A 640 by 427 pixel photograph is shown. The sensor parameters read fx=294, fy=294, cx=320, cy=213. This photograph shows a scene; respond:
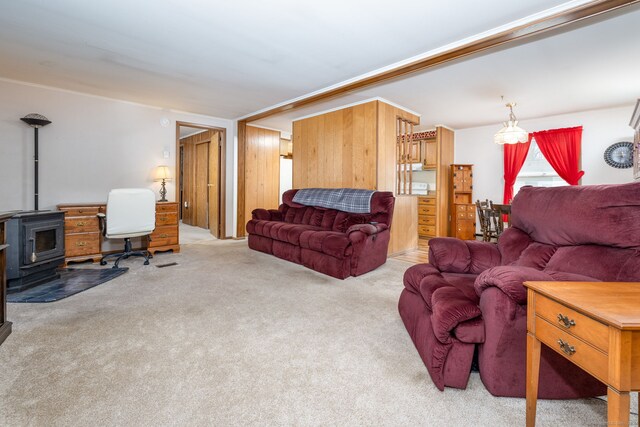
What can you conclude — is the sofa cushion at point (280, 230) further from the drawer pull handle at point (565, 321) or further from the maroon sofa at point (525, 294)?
the drawer pull handle at point (565, 321)

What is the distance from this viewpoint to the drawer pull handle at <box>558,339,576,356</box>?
2.94 ft

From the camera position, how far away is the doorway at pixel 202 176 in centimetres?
620

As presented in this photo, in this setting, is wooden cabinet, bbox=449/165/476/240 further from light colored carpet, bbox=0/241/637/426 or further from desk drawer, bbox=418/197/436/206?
light colored carpet, bbox=0/241/637/426

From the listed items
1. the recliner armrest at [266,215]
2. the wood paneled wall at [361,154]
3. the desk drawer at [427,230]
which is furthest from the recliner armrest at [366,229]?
the desk drawer at [427,230]

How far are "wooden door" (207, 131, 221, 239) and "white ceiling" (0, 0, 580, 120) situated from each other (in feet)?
6.37

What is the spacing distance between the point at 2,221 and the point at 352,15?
2.97 meters

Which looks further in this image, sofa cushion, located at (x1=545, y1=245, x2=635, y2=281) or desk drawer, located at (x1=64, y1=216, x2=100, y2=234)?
desk drawer, located at (x1=64, y1=216, x2=100, y2=234)

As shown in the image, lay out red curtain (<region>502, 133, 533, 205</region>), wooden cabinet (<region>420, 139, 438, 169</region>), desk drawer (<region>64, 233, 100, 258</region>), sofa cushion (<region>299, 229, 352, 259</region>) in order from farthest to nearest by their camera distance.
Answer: wooden cabinet (<region>420, 139, 438, 169</region>)
red curtain (<region>502, 133, 533, 205</region>)
desk drawer (<region>64, 233, 100, 258</region>)
sofa cushion (<region>299, 229, 352, 259</region>)

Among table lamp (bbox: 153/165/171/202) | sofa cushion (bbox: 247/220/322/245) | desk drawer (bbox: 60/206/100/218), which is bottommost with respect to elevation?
sofa cushion (bbox: 247/220/322/245)

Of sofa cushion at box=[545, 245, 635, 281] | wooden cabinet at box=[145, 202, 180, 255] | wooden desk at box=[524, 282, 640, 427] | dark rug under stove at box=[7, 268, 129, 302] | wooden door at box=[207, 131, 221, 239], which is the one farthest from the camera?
wooden door at box=[207, 131, 221, 239]

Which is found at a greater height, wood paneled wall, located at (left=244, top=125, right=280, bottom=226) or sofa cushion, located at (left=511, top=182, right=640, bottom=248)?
wood paneled wall, located at (left=244, top=125, right=280, bottom=226)

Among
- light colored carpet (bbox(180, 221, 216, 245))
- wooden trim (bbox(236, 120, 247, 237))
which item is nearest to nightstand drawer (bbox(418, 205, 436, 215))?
wooden trim (bbox(236, 120, 247, 237))

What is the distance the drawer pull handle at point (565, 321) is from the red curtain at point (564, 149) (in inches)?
233

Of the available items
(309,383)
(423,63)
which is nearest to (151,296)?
(309,383)
